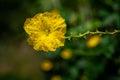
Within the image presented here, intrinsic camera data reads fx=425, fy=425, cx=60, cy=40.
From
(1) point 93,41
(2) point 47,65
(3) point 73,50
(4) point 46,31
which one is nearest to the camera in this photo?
(4) point 46,31

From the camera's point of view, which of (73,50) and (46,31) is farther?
(73,50)

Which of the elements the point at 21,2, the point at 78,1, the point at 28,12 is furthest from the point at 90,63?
the point at 21,2

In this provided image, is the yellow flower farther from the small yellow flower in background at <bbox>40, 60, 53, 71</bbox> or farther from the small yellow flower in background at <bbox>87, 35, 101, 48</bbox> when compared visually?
the small yellow flower in background at <bbox>40, 60, 53, 71</bbox>

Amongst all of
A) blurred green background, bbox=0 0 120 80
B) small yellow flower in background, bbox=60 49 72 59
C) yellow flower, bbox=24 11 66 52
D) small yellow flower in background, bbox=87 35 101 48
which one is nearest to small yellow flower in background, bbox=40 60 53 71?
blurred green background, bbox=0 0 120 80

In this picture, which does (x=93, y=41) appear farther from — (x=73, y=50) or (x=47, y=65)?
(x=47, y=65)

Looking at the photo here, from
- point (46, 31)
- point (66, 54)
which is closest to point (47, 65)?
point (66, 54)
